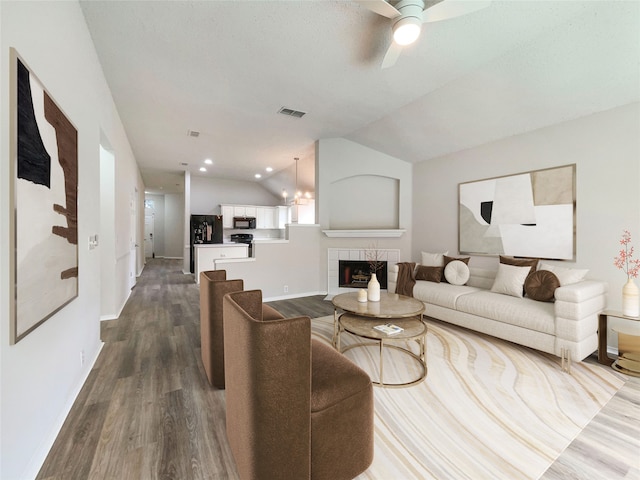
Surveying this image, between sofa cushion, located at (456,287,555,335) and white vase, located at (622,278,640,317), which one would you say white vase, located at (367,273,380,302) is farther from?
white vase, located at (622,278,640,317)

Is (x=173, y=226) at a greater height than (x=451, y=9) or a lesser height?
lesser

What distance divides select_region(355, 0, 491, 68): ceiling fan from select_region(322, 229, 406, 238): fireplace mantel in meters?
3.26

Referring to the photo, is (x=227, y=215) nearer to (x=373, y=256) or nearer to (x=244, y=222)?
(x=244, y=222)

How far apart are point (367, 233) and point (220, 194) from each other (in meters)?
5.96

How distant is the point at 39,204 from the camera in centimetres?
140

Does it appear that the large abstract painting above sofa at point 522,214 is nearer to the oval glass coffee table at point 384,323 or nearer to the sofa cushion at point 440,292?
the sofa cushion at point 440,292

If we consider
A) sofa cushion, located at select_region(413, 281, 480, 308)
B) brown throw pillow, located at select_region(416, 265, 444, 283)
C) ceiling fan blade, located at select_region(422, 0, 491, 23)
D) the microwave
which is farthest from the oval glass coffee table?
the microwave

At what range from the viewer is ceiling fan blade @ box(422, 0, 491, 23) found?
73.6 inches

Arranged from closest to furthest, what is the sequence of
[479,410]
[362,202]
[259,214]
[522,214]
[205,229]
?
1. [479,410]
2. [522,214]
3. [362,202]
4. [205,229]
5. [259,214]

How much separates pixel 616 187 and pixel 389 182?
3121mm

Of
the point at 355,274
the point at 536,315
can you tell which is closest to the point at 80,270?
the point at 536,315

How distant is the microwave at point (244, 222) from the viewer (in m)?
8.84

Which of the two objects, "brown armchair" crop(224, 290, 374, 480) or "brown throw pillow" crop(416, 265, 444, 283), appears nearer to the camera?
"brown armchair" crop(224, 290, 374, 480)

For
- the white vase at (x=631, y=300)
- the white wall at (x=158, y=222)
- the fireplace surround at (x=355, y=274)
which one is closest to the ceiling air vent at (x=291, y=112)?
the fireplace surround at (x=355, y=274)
